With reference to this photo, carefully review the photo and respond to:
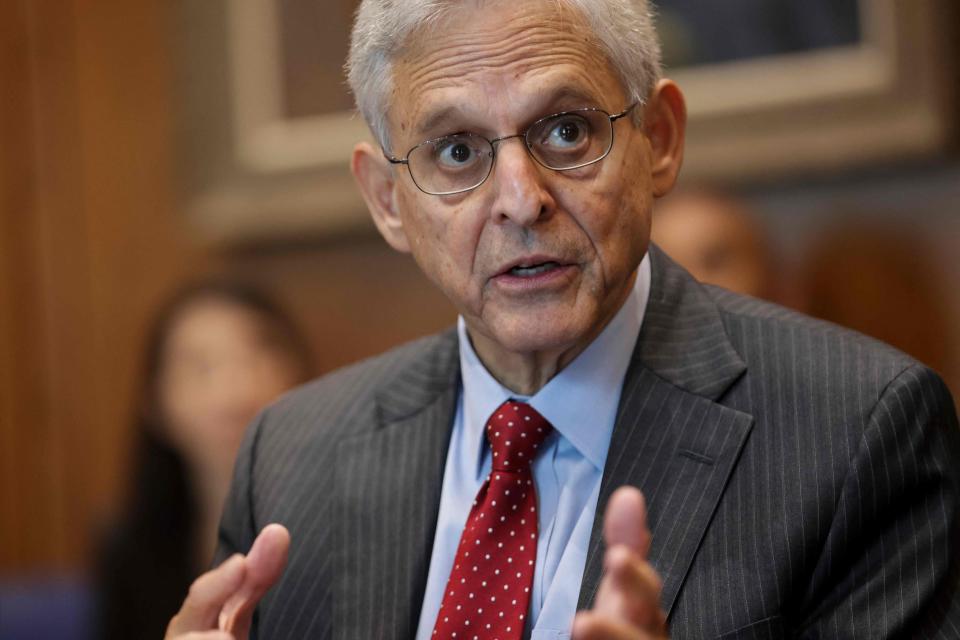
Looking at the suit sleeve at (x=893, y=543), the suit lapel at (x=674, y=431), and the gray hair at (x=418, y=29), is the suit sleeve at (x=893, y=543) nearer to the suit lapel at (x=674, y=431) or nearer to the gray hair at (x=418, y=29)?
the suit lapel at (x=674, y=431)

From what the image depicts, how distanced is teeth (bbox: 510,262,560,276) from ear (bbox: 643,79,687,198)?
0.28 meters

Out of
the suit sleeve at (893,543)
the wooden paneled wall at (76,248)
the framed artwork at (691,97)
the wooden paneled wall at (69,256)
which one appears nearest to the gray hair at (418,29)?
the suit sleeve at (893,543)

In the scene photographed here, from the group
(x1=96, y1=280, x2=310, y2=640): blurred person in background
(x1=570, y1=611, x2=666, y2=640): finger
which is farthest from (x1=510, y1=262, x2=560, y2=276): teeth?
(x1=96, y1=280, x2=310, y2=640): blurred person in background

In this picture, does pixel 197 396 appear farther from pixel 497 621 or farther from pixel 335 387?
pixel 497 621

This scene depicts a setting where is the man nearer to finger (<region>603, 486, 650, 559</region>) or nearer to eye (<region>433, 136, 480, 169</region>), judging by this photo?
eye (<region>433, 136, 480, 169</region>)

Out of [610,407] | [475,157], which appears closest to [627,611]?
[610,407]

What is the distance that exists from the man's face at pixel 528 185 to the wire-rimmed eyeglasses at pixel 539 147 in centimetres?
1

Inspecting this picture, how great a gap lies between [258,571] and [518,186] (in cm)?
65

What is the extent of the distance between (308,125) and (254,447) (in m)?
1.80

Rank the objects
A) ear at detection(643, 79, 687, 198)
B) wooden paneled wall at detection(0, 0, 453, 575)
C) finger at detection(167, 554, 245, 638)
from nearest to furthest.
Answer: finger at detection(167, 554, 245, 638) → ear at detection(643, 79, 687, 198) → wooden paneled wall at detection(0, 0, 453, 575)

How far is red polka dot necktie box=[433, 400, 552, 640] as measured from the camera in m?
1.85

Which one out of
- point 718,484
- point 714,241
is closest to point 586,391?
point 718,484

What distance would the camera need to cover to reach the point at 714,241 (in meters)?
3.30

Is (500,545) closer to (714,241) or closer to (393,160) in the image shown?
(393,160)
